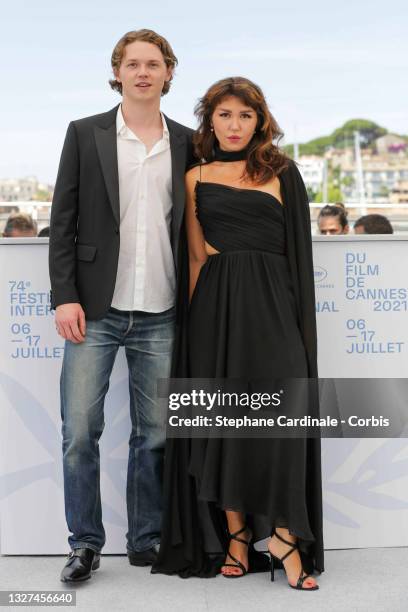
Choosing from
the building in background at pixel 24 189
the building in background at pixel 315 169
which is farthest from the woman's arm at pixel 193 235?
the building in background at pixel 315 169

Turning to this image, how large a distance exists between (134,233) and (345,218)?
373cm

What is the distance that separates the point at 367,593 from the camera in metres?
3.39

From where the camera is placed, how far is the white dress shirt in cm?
352

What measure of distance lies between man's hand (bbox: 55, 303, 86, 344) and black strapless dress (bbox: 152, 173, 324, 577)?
1.40 ft

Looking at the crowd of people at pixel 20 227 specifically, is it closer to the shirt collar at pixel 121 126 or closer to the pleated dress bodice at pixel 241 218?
the shirt collar at pixel 121 126

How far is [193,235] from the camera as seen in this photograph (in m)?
3.60

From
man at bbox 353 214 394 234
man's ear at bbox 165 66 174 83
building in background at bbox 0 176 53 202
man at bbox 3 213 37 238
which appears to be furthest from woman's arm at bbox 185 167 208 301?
building in background at bbox 0 176 53 202

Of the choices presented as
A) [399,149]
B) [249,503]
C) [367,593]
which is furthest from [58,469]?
[399,149]

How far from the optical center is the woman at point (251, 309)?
345 cm

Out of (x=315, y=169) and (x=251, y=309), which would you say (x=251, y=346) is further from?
(x=315, y=169)

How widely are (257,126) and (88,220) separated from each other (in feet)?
2.40

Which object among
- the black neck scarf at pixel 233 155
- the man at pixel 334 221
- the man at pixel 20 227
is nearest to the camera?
the black neck scarf at pixel 233 155

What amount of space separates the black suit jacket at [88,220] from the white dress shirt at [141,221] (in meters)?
0.05

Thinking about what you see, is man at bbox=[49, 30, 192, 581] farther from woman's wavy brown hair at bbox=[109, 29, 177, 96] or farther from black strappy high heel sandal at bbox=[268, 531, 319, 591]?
black strappy high heel sandal at bbox=[268, 531, 319, 591]
